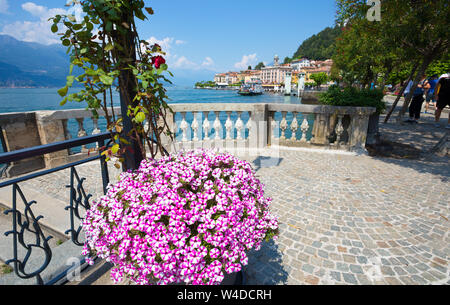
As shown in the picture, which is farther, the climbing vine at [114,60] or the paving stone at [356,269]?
the paving stone at [356,269]

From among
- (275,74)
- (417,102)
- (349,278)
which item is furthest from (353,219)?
(275,74)

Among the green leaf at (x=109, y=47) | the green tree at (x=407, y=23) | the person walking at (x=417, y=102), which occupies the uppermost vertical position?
the green tree at (x=407, y=23)

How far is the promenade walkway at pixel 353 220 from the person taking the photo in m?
2.23

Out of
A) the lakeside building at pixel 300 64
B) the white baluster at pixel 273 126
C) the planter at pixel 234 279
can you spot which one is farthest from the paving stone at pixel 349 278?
the lakeside building at pixel 300 64

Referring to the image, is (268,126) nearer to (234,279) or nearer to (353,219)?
(353,219)

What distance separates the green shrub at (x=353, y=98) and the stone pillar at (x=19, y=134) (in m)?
7.38

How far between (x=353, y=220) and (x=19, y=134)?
621cm

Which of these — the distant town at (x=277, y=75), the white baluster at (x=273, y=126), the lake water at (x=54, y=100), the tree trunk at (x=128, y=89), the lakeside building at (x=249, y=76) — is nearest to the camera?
the tree trunk at (x=128, y=89)

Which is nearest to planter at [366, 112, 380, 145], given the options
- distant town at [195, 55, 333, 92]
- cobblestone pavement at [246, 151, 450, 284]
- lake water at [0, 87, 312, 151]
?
cobblestone pavement at [246, 151, 450, 284]

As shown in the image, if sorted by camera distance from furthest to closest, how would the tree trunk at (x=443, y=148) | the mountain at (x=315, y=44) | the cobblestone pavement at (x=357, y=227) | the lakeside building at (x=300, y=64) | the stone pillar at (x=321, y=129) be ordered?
the lakeside building at (x=300, y=64) → the mountain at (x=315, y=44) → the stone pillar at (x=321, y=129) → the tree trunk at (x=443, y=148) → the cobblestone pavement at (x=357, y=227)

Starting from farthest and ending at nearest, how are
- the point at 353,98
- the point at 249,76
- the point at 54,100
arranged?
the point at 249,76 < the point at 54,100 < the point at 353,98

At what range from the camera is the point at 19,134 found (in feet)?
14.7

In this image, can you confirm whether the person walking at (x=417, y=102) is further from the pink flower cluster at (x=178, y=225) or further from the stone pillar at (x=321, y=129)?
the pink flower cluster at (x=178, y=225)

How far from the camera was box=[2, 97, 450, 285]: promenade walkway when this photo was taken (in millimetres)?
2227
